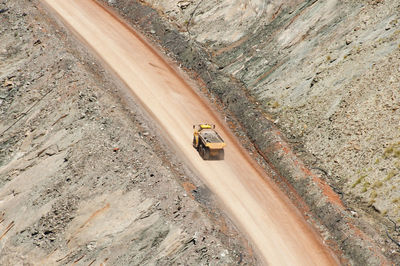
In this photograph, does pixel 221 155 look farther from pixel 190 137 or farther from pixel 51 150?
pixel 51 150

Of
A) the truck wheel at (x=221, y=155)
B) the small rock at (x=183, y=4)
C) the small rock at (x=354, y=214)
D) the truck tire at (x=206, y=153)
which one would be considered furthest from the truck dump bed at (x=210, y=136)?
the small rock at (x=183, y=4)

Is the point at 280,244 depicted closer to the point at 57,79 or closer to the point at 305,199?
the point at 305,199

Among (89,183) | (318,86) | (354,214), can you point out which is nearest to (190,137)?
(89,183)

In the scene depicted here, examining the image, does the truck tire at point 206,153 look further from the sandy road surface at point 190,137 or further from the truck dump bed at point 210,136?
the truck dump bed at point 210,136

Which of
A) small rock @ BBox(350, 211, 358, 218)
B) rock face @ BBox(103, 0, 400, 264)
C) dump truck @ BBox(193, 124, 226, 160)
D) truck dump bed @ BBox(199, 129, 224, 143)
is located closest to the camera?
small rock @ BBox(350, 211, 358, 218)

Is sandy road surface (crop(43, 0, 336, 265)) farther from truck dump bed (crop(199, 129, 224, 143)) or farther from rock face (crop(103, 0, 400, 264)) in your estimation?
rock face (crop(103, 0, 400, 264))

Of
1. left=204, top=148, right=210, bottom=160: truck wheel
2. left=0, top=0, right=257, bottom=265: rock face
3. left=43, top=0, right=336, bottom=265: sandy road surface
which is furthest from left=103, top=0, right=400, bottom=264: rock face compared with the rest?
left=0, top=0, right=257, bottom=265: rock face

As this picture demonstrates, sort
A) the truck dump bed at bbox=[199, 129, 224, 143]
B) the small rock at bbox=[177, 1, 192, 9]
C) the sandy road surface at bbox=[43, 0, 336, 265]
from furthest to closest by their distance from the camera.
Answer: the small rock at bbox=[177, 1, 192, 9] < the truck dump bed at bbox=[199, 129, 224, 143] < the sandy road surface at bbox=[43, 0, 336, 265]
